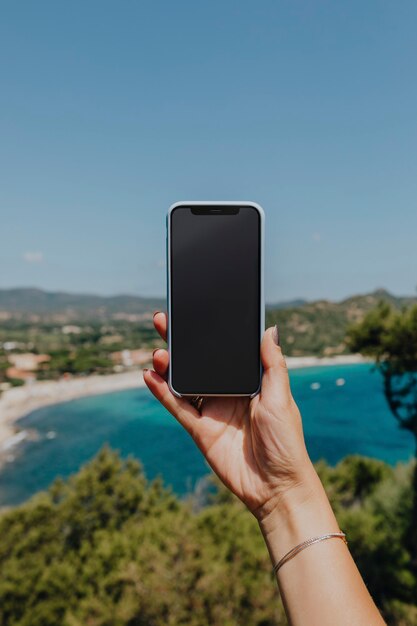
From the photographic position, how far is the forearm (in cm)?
97

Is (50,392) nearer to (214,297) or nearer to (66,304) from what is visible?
(214,297)

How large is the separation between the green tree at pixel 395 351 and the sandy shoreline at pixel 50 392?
31.3 m

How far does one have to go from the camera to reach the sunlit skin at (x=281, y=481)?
1.00m

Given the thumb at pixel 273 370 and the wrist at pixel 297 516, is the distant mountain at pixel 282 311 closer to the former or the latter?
the thumb at pixel 273 370

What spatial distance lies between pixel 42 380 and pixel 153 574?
164 feet

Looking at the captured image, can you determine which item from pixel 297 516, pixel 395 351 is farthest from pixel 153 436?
pixel 297 516

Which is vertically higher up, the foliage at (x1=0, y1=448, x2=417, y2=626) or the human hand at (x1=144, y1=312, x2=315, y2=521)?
the human hand at (x1=144, y1=312, x2=315, y2=521)

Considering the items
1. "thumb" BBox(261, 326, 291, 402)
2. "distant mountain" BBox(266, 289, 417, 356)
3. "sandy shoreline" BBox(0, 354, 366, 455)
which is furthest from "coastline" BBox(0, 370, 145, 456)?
"thumb" BBox(261, 326, 291, 402)

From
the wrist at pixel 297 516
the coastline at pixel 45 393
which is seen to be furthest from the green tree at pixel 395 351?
the coastline at pixel 45 393

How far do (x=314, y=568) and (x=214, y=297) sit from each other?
87 cm

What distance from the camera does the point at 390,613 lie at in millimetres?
7164

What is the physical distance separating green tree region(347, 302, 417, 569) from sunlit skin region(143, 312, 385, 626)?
8.22 meters

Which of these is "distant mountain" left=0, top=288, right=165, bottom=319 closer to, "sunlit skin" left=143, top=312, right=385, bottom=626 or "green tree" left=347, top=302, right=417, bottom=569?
"green tree" left=347, top=302, right=417, bottom=569

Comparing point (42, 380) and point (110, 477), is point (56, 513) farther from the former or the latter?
point (42, 380)
